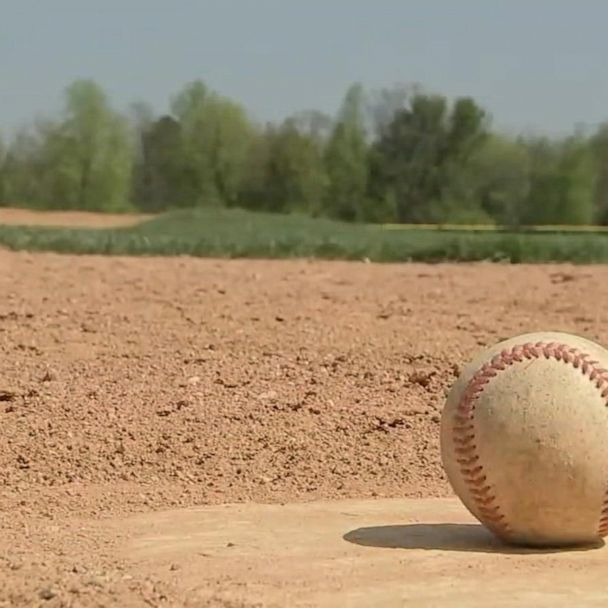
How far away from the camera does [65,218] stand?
2047 inches

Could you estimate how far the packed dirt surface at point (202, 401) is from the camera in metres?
7.27

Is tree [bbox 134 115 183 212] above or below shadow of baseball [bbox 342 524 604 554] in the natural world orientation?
above

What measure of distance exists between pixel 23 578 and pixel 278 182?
51640 mm

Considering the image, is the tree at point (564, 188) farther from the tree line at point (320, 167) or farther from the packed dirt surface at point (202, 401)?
the packed dirt surface at point (202, 401)

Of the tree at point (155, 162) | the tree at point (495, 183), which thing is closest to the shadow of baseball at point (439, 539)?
the tree at point (495, 183)

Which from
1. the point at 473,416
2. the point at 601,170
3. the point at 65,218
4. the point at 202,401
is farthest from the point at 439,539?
the point at 601,170

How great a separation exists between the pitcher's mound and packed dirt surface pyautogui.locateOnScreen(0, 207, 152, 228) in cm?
4109

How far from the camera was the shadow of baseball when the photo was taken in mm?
6641

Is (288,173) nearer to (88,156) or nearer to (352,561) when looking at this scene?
(88,156)

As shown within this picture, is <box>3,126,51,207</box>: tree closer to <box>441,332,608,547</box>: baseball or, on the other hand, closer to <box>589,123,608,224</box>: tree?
<box>589,123,608,224</box>: tree

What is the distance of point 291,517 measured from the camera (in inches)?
303

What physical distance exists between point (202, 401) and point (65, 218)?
1656 inches

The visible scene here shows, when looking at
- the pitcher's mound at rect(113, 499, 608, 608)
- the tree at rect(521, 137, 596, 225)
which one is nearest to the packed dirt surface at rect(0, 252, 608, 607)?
the pitcher's mound at rect(113, 499, 608, 608)

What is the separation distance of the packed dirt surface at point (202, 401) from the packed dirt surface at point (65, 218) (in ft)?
104
